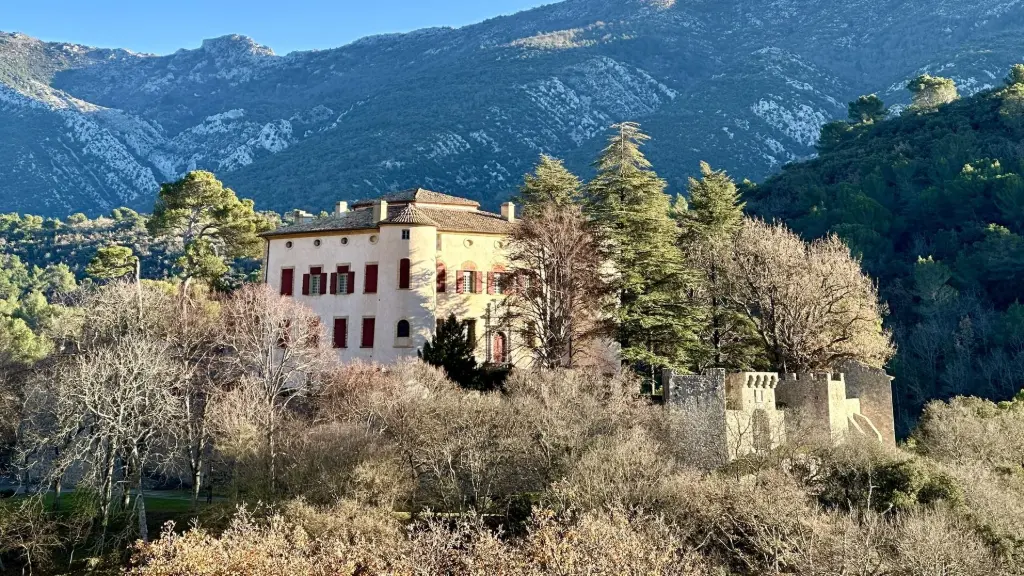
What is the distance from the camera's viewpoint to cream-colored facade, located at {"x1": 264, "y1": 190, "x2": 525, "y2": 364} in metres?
42.2

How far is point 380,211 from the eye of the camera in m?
43.9

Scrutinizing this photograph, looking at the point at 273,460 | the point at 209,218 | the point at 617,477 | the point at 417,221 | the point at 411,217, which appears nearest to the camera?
the point at 617,477

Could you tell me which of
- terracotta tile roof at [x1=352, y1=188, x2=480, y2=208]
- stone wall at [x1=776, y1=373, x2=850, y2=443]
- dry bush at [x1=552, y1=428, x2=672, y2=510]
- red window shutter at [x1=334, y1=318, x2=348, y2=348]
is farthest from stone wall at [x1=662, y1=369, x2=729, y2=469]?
terracotta tile roof at [x1=352, y1=188, x2=480, y2=208]

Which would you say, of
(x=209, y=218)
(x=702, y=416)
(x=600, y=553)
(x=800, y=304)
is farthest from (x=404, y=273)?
(x=600, y=553)

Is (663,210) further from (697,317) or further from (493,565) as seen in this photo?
(493,565)

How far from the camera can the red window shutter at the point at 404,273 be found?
1662 inches

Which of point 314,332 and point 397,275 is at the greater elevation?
point 397,275

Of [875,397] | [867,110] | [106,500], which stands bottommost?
[106,500]

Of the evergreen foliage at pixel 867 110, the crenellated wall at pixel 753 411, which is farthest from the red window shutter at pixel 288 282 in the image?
the evergreen foliage at pixel 867 110

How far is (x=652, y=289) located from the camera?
120 ft

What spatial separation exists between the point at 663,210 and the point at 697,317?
5377 mm

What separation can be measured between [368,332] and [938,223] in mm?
49654

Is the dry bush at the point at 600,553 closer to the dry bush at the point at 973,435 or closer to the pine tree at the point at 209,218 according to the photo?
the dry bush at the point at 973,435

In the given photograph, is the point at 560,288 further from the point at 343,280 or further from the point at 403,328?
the point at 343,280
